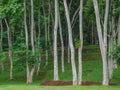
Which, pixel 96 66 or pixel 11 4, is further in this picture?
pixel 96 66

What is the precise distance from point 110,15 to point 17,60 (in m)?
11.3

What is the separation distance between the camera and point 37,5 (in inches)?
1953

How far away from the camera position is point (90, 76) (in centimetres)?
4041

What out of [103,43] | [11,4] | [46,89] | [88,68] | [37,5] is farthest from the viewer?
[37,5]

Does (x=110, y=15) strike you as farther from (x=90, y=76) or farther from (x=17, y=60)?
(x=17, y=60)

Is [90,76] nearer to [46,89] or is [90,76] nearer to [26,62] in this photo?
[26,62]

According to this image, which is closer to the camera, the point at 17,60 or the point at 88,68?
the point at 17,60

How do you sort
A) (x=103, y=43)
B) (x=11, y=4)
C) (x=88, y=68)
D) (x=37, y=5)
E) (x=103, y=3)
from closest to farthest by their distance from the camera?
(x=103, y=43) → (x=11, y=4) → (x=103, y=3) → (x=88, y=68) → (x=37, y=5)

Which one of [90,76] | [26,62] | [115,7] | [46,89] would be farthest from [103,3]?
[46,89]

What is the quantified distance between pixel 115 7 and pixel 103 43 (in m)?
8.43

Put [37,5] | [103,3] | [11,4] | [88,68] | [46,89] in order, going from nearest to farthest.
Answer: [46,89]
[11,4]
[103,3]
[88,68]
[37,5]

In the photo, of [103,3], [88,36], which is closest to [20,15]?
[103,3]

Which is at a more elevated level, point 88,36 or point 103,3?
point 103,3

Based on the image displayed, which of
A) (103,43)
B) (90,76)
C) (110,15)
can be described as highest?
(110,15)
